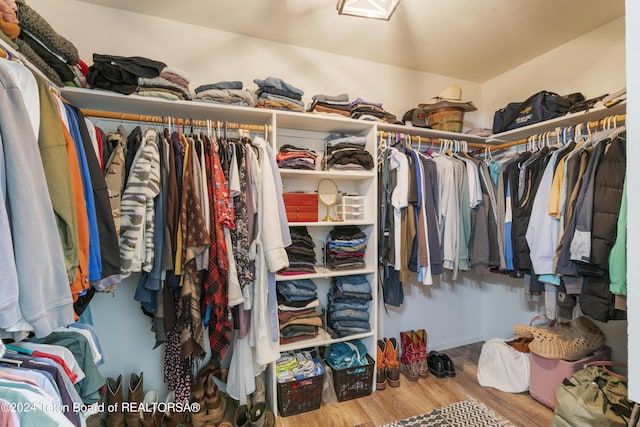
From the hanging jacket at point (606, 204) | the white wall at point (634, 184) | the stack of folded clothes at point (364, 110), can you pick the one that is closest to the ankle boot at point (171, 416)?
the white wall at point (634, 184)

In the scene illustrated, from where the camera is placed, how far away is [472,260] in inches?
82.8

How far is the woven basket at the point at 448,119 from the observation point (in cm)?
233

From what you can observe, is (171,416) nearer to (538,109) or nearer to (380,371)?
(380,371)

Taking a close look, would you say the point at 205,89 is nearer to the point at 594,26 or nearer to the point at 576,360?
the point at 594,26

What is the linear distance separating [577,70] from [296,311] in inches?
106

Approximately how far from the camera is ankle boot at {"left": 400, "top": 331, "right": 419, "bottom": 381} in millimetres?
2240

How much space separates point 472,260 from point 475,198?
0.45 m

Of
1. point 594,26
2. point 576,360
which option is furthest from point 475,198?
point 594,26

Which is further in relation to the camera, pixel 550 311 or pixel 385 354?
pixel 385 354

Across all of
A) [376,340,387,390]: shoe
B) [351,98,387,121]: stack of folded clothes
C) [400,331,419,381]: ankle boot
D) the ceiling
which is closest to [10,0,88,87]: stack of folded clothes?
the ceiling

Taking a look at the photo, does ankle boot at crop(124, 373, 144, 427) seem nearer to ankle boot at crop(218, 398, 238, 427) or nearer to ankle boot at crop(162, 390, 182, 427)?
ankle boot at crop(162, 390, 182, 427)

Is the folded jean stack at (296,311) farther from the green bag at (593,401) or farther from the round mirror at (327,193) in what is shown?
the green bag at (593,401)

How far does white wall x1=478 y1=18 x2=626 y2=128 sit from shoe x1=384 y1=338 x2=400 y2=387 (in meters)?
2.33

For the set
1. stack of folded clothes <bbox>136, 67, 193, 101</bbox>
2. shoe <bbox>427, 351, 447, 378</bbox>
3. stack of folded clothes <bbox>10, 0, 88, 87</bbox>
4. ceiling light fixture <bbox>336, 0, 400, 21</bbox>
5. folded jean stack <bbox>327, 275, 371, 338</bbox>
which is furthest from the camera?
shoe <bbox>427, 351, 447, 378</bbox>
